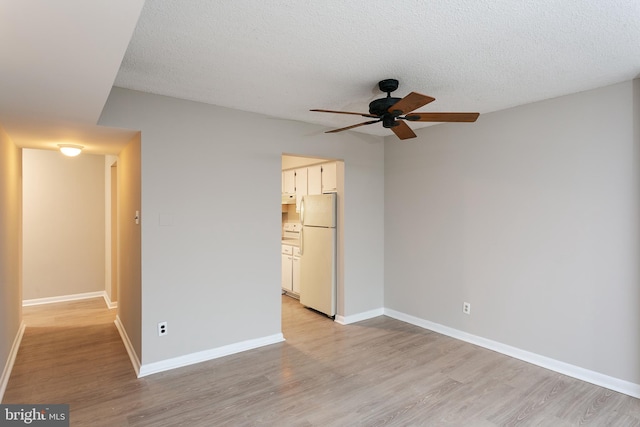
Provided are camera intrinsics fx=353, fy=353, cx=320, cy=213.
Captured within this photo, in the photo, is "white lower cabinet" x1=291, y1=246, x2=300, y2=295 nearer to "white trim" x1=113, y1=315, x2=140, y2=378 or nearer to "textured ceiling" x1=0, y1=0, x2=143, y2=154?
"white trim" x1=113, y1=315, x2=140, y2=378

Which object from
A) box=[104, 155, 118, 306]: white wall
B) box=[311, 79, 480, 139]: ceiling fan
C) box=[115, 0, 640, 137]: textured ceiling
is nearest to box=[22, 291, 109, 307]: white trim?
box=[104, 155, 118, 306]: white wall

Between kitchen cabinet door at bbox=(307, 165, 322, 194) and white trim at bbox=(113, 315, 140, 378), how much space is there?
292 cm

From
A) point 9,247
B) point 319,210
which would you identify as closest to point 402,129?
point 319,210

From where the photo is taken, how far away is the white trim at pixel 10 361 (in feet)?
8.92

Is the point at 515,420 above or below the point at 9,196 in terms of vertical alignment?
below

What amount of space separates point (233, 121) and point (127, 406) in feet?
8.40

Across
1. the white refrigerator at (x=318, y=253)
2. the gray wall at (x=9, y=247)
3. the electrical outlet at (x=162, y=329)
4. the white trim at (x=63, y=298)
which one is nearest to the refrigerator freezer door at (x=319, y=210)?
the white refrigerator at (x=318, y=253)

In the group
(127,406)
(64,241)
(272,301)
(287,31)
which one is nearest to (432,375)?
(272,301)

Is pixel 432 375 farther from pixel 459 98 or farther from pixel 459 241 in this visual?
pixel 459 98

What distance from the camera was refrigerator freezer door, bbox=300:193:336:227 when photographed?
458 cm

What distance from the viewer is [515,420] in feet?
7.98

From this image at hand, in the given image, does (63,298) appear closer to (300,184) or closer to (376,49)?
(300,184)

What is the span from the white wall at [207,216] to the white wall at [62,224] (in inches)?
134

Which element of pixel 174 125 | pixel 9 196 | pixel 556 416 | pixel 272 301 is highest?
pixel 174 125
